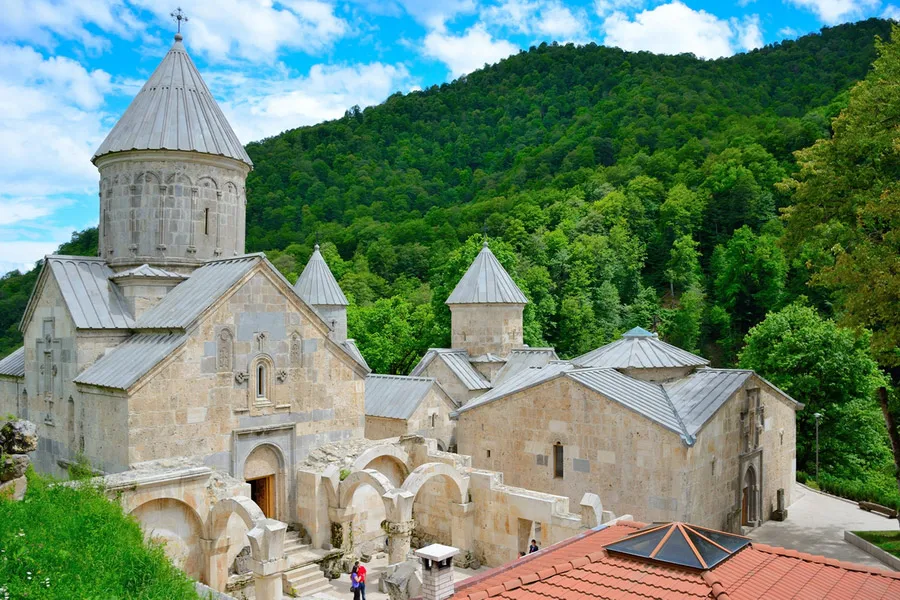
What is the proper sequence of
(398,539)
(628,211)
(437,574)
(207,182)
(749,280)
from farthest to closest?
(628,211), (749,280), (207,182), (398,539), (437,574)

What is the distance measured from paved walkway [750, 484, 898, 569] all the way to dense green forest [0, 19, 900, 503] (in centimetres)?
270

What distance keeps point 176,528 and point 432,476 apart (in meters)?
5.80

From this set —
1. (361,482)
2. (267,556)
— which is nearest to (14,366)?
(361,482)

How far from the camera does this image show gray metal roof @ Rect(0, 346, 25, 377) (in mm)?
17797

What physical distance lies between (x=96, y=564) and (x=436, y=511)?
1083cm

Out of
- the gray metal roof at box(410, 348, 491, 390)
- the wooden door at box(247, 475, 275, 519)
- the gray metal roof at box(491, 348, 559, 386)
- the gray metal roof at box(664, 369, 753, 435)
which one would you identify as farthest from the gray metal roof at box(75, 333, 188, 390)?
the gray metal roof at box(491, 348, 559, 386)

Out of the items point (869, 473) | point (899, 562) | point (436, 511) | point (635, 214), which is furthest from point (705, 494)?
point (635, 214)

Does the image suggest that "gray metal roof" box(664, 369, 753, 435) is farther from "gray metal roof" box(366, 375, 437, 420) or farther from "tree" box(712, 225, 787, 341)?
"tree" box(712, 225, 787, 341)

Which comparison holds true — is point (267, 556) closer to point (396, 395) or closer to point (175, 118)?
point (396, 395)

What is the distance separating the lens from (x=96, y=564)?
7469 millimetres

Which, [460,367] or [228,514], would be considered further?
[460,367]

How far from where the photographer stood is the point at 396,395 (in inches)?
901

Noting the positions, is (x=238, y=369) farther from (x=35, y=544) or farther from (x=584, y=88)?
(x=584, y=88)

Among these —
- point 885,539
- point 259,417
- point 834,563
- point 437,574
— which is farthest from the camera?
point 885,539
